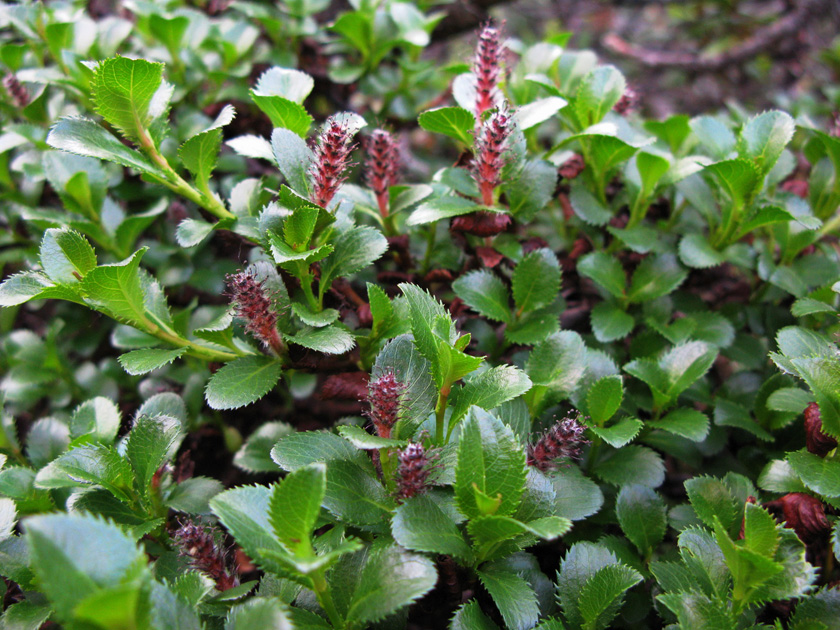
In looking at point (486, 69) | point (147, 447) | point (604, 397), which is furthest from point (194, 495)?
point (486, 69)

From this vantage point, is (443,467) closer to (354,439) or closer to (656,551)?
(354,439)

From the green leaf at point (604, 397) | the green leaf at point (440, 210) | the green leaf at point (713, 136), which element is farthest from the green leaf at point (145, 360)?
the green leaf at point (713, 136)

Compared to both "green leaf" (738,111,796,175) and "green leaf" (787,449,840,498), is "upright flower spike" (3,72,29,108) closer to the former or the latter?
"green leaf" (738,111,796,175)

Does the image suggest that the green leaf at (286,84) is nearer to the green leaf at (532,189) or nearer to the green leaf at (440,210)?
the green leaf at (440,210)

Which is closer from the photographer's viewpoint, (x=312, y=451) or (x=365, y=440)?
(x=365, y=440)

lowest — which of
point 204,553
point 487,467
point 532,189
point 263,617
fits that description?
point 204,553

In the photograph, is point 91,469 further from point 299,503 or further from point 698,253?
point 698,253
